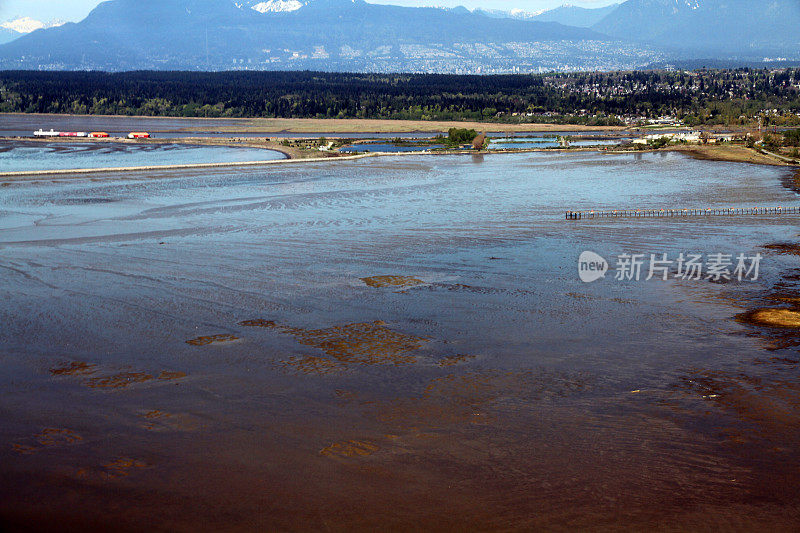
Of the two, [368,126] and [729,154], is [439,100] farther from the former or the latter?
[729,154]

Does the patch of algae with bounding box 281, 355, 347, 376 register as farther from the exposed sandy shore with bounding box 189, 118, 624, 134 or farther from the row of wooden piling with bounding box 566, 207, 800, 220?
the exposed sandy shore with bounding box 189, 118, 624, 134

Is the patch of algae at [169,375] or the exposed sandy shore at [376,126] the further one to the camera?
the exposed sandy shore at [376,126]

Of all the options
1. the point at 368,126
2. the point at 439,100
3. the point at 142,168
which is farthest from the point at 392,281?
the point at 439,100

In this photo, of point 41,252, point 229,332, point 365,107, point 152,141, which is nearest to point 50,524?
point 229,332

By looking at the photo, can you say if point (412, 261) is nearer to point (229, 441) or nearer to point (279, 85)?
point (229, 441)

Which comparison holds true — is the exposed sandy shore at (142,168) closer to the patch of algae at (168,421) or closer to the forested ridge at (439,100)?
the patch of algae at (168,421)

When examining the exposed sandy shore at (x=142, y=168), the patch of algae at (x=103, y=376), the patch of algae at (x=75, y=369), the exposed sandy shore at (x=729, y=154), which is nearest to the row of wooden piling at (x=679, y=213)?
the patch of algae at (x=103, y=376)
